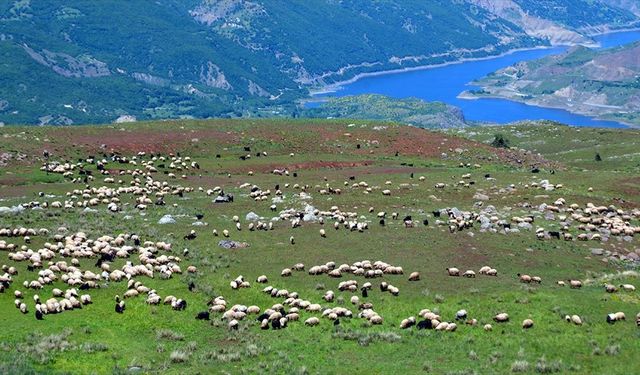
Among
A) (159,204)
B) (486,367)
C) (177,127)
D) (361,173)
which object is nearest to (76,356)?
(486,367)

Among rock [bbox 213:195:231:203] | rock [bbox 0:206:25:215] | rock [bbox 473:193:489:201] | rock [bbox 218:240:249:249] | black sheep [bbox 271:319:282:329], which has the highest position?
black sheep [bbox 271:319:282:329]

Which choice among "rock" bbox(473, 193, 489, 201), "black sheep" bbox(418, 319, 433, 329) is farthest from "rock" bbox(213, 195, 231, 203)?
"black sheep" bbox(418, 319, 433, 329)

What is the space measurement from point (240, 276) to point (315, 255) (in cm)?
692

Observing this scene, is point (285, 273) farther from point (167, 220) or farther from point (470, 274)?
point (167, 220)

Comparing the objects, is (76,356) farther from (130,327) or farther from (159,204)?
(159,204)

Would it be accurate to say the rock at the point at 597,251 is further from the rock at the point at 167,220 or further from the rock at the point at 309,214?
the rock at the point at 167,220

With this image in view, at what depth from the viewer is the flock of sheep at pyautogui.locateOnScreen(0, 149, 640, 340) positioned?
152 ft

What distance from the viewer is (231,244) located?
60.5m

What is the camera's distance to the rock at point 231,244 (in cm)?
6012

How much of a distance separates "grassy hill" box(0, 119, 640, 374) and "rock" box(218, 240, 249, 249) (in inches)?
25.4

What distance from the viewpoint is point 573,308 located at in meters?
46.6

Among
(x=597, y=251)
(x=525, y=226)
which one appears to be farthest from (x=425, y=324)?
(x=525, y=226)

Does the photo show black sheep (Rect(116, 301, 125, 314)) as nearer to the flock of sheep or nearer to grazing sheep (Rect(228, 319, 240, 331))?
the flock of sheep

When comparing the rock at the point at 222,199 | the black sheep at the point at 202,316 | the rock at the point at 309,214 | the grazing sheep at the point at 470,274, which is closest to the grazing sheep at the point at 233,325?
the black sheep at the point at 202,316
